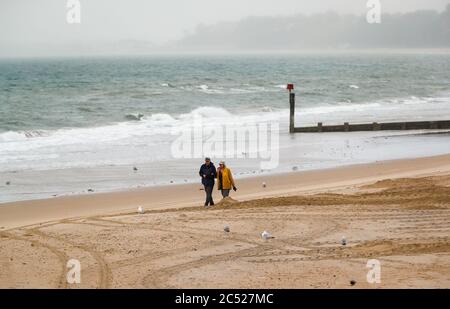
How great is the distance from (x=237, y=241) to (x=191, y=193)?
7007 mm

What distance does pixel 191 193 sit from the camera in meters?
20.1

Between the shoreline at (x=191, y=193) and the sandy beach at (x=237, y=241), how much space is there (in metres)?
0.08

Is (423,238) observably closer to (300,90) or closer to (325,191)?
(325,191)

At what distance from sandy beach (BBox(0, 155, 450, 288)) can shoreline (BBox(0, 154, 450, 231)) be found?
0.08 meters

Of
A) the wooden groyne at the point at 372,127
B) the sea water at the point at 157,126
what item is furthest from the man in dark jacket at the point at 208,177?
the wooden groyne at the point at 372,127

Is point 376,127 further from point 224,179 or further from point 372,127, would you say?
point 224,179

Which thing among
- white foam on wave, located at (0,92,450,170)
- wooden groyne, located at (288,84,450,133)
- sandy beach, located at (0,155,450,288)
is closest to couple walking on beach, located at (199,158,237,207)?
sandy beach, located at (0,155,450,288)

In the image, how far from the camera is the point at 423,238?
1316 cm

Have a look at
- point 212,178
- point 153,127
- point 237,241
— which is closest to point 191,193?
point 212,178

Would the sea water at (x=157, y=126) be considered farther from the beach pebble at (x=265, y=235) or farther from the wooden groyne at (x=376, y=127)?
the beach pebble at (x=265, y=235)

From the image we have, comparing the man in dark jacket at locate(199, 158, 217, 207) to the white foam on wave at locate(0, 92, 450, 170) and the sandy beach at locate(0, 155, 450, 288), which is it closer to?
the sandy beach at locate(0, 155, 450, 288)

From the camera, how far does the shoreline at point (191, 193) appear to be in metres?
17.7

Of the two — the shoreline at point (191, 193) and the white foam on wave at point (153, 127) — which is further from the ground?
the white foam on wave at point (153, 127)
